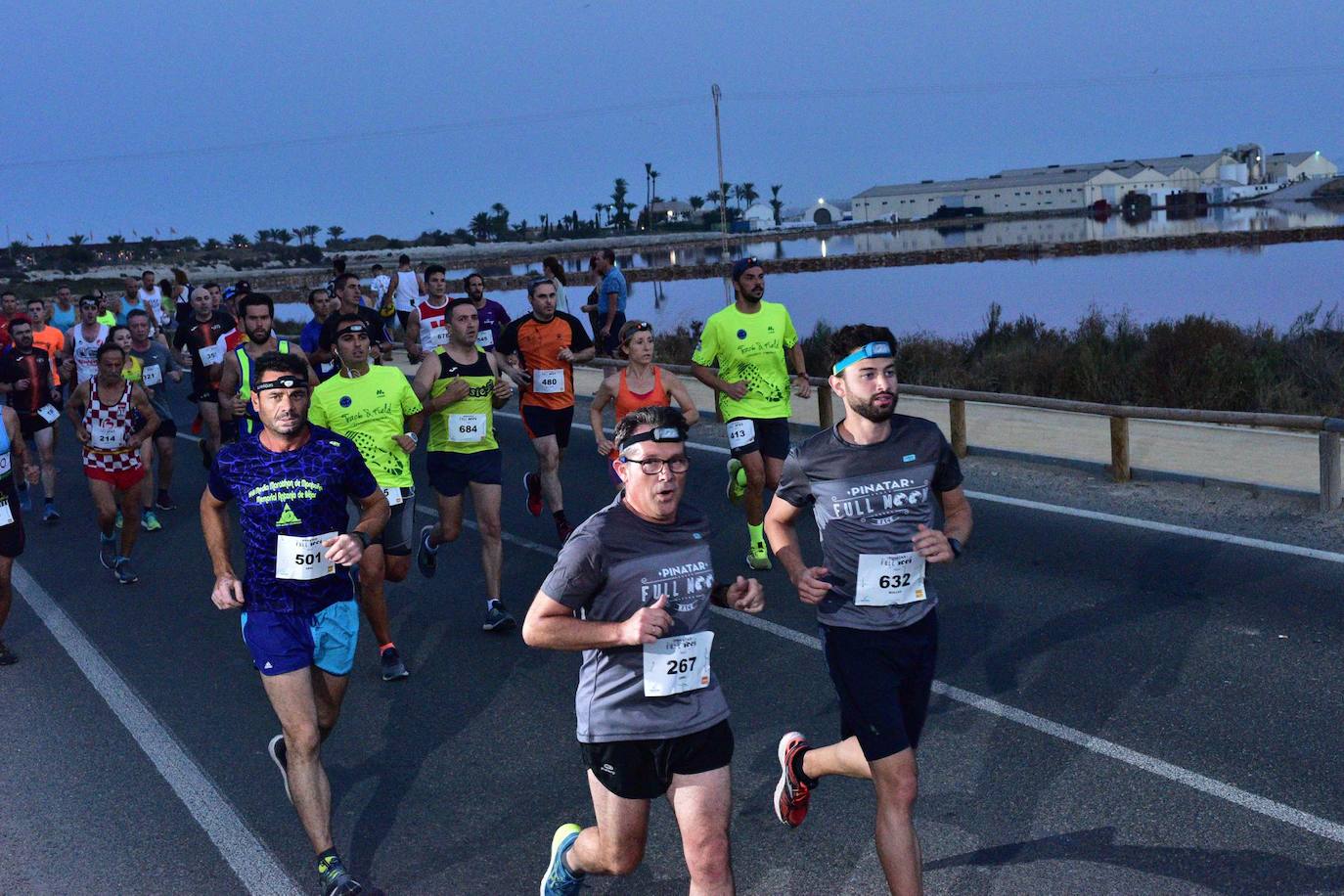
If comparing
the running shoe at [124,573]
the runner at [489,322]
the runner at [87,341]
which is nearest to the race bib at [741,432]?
the runner at [489,322]

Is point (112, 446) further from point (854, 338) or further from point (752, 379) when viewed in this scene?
point (854, 338)

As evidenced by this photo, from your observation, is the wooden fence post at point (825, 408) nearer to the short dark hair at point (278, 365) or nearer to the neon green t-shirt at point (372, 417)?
the neon green t-shirt at point (372, 417)

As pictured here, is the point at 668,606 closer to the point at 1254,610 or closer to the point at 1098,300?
the point at 1254,610

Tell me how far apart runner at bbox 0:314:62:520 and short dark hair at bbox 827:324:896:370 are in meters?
10.2

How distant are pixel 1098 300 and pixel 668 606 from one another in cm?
4172

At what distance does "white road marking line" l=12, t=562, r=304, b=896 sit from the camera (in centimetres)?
527

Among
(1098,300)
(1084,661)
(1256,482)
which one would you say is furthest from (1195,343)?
(1098,300)

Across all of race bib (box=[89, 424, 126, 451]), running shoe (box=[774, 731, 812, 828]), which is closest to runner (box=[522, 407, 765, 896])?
running shoe (box=[774, 731, 812, 828])

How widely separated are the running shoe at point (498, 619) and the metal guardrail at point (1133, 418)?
303cm

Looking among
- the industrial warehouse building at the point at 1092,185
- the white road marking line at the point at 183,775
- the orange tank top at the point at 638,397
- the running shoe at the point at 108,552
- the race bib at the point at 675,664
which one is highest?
the industrial warehouse building at the point at 1092,185

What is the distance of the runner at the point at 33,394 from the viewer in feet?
42.5

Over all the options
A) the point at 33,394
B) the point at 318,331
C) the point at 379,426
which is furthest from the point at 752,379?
the point at 33,394

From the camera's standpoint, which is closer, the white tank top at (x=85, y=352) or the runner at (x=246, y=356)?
the runner at (x=246, y=356)

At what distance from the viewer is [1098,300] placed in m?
43.3
